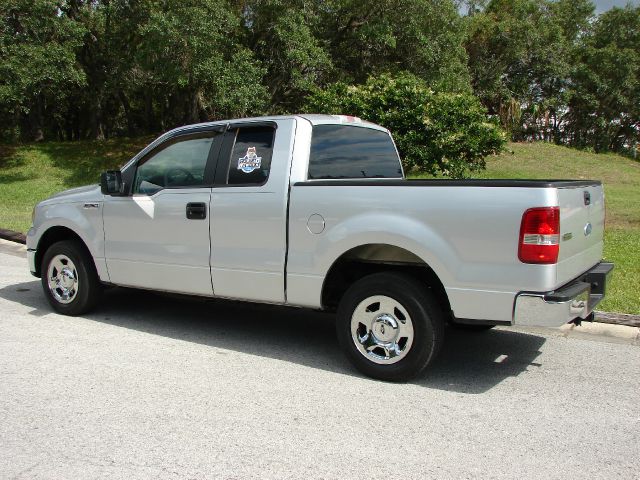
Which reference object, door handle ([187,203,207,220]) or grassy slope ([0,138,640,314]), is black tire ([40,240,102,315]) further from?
grassy slope ([0,138,640,314])

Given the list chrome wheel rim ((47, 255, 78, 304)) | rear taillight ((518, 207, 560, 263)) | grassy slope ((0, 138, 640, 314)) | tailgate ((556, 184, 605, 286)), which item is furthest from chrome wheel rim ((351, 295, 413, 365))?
grassy slope ((0, 138, 640, 314))

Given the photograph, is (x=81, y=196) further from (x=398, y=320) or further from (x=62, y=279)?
(x=398, y=320)

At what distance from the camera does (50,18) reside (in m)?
19.2

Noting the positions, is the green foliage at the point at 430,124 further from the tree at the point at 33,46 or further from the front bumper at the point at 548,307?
the tree at the point at 33,46

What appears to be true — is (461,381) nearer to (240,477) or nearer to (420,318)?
(420,318)

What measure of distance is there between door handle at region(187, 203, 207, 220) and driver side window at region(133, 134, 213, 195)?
0.71ft

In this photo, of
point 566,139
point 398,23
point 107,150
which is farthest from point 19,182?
point 566,139

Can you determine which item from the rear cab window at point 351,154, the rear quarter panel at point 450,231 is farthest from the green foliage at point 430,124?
the rear quarter panel at point 450,231

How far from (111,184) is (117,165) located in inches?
718

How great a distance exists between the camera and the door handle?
533 centimetres

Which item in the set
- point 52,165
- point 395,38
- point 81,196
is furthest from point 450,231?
point 52,165

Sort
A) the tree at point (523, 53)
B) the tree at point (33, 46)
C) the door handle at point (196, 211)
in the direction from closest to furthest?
1. the door handle at point (196, 211)
2. the tree at point (33, 46)
3. the tree at point (523, 53)

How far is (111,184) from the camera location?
5.82 m

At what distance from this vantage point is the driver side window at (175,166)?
5562mm
